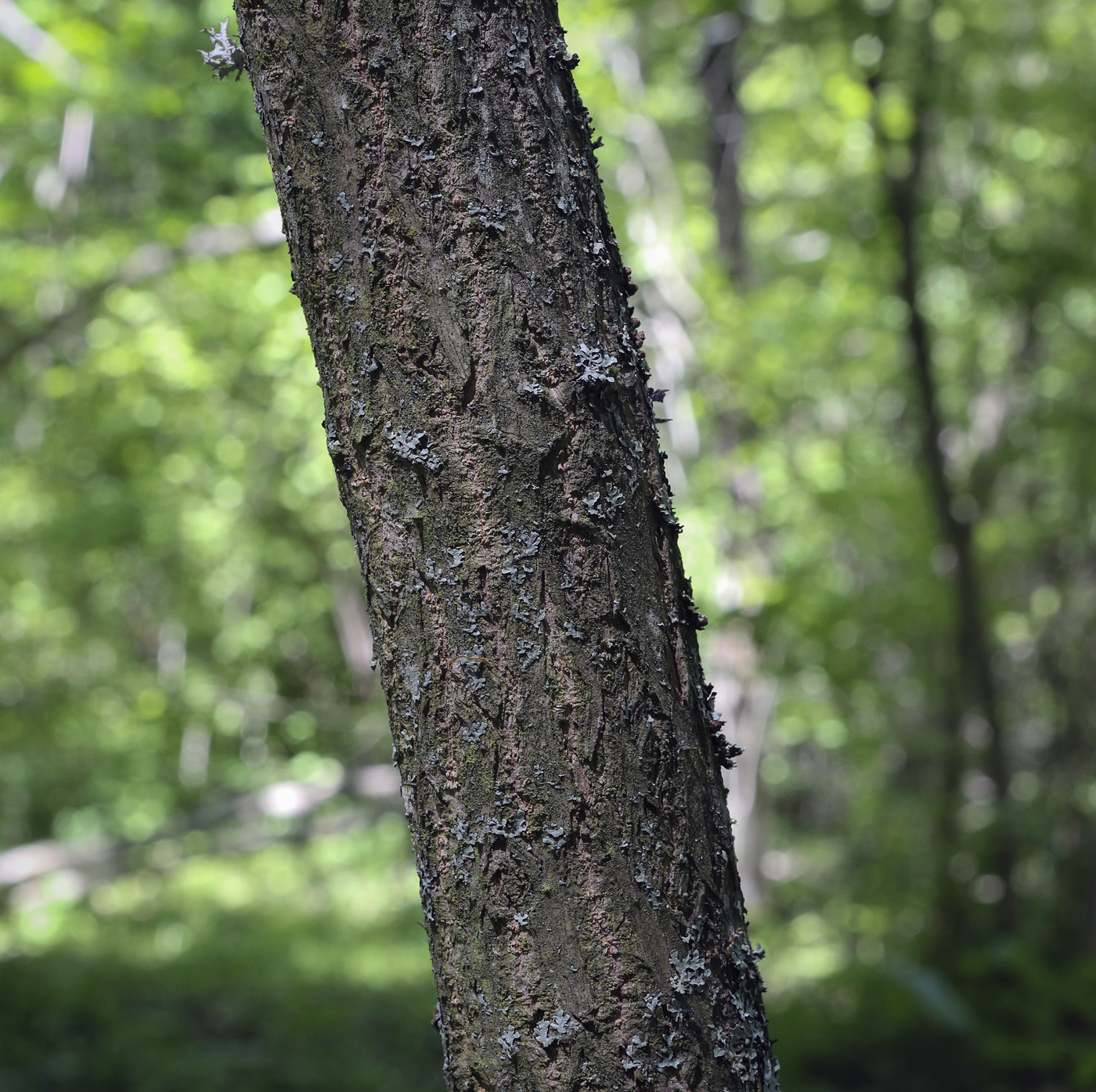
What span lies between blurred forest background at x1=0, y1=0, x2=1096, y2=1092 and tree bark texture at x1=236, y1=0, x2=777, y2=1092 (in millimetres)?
3773

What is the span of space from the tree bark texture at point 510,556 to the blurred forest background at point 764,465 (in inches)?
149

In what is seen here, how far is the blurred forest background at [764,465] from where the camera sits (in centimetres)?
557

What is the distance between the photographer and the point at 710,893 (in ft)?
3.44

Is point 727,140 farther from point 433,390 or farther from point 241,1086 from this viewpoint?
point 433,390

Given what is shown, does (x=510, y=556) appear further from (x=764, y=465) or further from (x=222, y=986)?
(x=222, y=986)

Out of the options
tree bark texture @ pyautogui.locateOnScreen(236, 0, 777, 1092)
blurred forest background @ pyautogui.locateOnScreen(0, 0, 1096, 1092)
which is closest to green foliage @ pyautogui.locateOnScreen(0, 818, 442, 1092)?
blurred forest background @ pyautogui.locateOnScreen(0, 0, 1096, 1092)

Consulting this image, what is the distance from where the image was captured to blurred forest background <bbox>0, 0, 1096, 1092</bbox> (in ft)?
18.3

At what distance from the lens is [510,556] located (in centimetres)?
102

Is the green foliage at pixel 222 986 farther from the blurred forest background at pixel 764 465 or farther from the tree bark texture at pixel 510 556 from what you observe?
the tree bark texture at pixel 510 556

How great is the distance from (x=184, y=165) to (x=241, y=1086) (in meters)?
6.67

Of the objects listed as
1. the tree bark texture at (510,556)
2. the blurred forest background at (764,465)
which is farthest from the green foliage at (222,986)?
the tree bark texture at (510,556)

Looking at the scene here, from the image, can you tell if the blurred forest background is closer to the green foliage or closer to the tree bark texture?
the green foliage

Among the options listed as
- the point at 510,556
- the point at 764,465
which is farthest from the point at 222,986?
the point at 510,556

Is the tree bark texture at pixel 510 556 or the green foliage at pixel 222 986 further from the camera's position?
the green foliage at pixel 222 986
